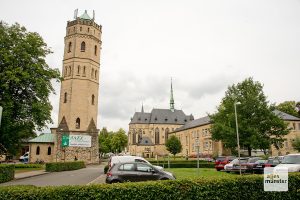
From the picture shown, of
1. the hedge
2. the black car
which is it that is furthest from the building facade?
the hedge

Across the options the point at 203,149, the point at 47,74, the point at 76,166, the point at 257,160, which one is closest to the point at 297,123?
the point at 203,149

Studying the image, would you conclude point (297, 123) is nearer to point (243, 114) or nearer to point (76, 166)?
point (243, 114)

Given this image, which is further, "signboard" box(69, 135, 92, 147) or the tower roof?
the tower roof

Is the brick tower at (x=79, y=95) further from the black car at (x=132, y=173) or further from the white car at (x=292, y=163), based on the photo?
the white car at (x=292, y=163)

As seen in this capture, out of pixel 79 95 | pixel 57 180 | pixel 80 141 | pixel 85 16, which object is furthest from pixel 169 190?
pixel 85 16

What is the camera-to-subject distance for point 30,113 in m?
27.1

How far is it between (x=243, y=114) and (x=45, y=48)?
27617 millimetres

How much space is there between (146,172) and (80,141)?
36.3 meters

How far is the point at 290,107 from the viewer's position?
240ft

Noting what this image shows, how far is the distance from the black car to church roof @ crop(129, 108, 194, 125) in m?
97.4

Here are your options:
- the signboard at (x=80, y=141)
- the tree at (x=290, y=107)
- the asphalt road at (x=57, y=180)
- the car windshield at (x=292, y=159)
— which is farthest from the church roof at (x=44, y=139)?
the tree at (x=290, y=107)

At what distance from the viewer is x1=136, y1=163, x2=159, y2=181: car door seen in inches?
567

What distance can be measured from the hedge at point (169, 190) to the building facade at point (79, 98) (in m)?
39.9

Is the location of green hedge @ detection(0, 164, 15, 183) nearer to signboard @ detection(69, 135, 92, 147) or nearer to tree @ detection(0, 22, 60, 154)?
tree @ detection(0, 22, 60, 154)
